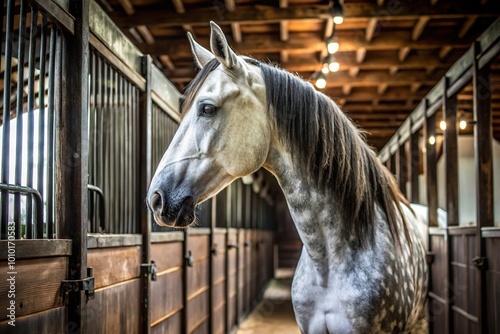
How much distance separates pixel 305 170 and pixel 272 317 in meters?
6.61

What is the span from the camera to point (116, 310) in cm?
249

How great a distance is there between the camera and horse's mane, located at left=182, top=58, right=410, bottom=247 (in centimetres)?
207

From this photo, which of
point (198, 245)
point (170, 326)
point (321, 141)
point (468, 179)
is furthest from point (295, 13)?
point (468, 179)

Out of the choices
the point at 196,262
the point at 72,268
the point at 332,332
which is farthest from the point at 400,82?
the point at 72,268

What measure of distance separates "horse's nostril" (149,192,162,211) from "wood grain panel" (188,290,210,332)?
8.24ft

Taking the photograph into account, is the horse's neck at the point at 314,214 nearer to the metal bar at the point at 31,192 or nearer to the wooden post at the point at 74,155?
the wooden post at the point at 74,155

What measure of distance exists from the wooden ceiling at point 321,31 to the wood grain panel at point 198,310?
8.09 ft

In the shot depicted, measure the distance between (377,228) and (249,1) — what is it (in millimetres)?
3747

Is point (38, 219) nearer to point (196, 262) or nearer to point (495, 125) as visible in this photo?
point (196, 262)

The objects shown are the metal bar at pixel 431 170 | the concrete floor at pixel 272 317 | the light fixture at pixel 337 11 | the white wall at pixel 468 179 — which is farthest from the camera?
the white wall at pixel 468 179

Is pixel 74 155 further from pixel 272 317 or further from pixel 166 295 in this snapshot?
pixel 272 317

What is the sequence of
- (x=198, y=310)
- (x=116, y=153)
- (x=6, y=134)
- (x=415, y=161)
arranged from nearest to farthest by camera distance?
(x=6, y=134)
(x=116, y=153)
(x=198, y=310)
(x=415, y=161)

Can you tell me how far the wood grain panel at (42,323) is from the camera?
59.7 inches

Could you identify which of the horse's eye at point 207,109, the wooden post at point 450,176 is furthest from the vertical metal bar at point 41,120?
the wooden post at point 450,176
